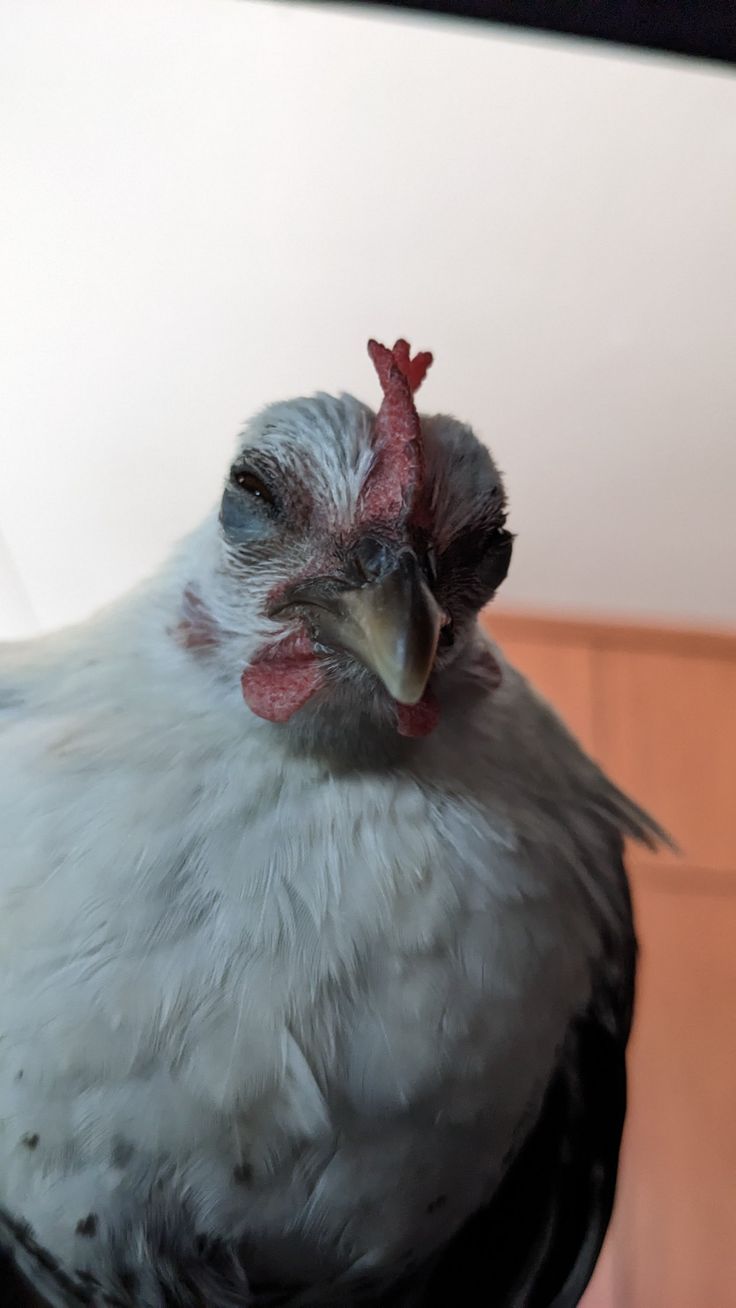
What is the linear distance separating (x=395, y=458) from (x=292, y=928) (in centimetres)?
26

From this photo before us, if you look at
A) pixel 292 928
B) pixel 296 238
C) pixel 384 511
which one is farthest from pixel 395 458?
pixel 296 238

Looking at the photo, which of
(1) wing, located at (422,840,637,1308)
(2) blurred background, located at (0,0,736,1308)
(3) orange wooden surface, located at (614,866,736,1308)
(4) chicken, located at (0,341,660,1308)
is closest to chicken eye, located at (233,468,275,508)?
(4) chicken, located at (0,341,660,1308)

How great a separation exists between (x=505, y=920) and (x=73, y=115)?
680 millimetres

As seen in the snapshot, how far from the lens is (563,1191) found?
649 mm

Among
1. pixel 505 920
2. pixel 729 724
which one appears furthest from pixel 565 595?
pixel 505 920

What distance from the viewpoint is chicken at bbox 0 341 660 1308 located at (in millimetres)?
511

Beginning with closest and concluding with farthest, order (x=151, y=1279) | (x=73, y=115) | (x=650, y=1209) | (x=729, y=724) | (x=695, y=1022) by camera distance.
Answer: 1. (x=151, y=1279)
2. (x=73, y=115)
3. (x=650, y=1209)
4. (x=695, y=1022)
5. (x=729, y=724)

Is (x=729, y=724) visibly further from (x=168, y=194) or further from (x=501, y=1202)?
(x=168, y=194)

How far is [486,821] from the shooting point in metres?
0.59

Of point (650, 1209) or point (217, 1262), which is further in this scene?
point (650, 1209)

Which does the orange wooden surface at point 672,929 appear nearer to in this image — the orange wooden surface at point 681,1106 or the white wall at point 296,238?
the orange wooden surface at point 681,1106

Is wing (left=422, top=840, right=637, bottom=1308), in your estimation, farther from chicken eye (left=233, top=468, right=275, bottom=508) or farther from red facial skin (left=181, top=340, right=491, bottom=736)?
chicken eye (left=233, top=468, right=275, bottom=508)

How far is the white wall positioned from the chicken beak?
34 cm

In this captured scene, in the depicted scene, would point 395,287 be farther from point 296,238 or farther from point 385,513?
point 385,513
